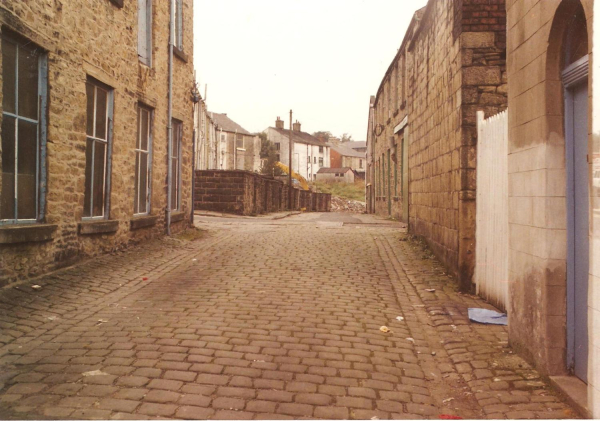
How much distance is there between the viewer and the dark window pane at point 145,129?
1079cm

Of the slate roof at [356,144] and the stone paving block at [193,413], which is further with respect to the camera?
the slate roof at [356,144]

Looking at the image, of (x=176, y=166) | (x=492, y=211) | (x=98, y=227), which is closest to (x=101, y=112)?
(x=98, y=227)

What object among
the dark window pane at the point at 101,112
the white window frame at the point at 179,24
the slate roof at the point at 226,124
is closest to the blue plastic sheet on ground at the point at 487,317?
the dark window pane at the point at 101,112

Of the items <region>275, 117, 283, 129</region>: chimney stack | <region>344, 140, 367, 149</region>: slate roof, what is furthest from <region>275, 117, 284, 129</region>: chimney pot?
<region>344, 140, 367, 149</region>: slate roof

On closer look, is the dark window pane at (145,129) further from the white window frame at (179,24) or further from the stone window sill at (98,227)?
the white window frame at (179,24)

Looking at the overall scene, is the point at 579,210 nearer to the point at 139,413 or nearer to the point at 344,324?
the point at 344,324

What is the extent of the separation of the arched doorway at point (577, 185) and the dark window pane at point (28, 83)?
6.26 meters

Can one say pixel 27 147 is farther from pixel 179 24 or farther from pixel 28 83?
pixel 179 24

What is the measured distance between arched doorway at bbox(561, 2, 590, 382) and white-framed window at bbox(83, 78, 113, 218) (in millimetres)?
7143

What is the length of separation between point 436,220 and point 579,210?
16.4 ft

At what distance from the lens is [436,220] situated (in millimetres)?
8625

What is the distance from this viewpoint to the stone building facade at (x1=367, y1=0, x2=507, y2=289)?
6.69 meters

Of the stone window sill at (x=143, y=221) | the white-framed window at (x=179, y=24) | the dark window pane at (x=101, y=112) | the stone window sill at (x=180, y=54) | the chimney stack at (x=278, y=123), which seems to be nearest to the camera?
the dark window pane at (x=101, y=112)

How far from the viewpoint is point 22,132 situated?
6.55 metres
